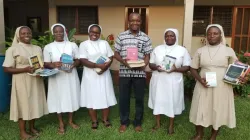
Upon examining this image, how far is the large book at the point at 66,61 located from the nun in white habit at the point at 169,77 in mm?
1260

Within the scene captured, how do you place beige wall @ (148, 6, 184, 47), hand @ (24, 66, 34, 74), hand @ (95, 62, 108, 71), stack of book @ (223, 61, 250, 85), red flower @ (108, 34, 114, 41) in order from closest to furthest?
stack of book @ (223, 61, 250, 85), hand @ (24, 66, 34, 74), hand @ (95, 62, 108, 71), beige wall @ (148, 6, 184, 47), red flower @ (108, 34, 114, 41)

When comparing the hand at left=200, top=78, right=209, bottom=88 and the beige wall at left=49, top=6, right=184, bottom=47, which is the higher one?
the beige wall at left=49, top=6, right=184, bottom=47

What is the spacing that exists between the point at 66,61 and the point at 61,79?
338mm

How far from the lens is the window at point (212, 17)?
791 centimetres

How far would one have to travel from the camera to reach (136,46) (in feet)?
12.2

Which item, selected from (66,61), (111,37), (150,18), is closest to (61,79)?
(66,61)

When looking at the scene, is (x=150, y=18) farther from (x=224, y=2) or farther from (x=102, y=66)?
(x=102, y=66)

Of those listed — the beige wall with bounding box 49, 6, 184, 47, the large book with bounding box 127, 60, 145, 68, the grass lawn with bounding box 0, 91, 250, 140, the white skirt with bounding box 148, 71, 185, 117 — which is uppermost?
the beige wall with bounding box 49, 6, 184, 47

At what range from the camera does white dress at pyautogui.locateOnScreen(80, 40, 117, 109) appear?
Answer: 385cm

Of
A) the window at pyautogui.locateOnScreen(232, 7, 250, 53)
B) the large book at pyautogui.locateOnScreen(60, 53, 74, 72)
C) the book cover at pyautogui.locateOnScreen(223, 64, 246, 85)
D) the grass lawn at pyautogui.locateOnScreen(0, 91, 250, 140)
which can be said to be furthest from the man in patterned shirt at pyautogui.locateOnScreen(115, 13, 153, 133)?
the window at pyautogui.locateOnScreen(232, 7, 250, 53)

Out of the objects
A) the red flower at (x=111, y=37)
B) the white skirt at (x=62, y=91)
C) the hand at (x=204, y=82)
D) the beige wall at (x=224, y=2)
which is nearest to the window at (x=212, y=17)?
the beige wall at (x=224, y=2)

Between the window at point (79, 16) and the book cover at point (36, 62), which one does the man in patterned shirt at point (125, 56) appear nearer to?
the book cover at point (36, 62)

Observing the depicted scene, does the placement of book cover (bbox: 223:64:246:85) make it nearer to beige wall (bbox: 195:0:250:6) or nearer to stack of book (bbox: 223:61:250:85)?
stack of book (bbox: 223:61:250:85)

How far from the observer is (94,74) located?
3893 millimetres
